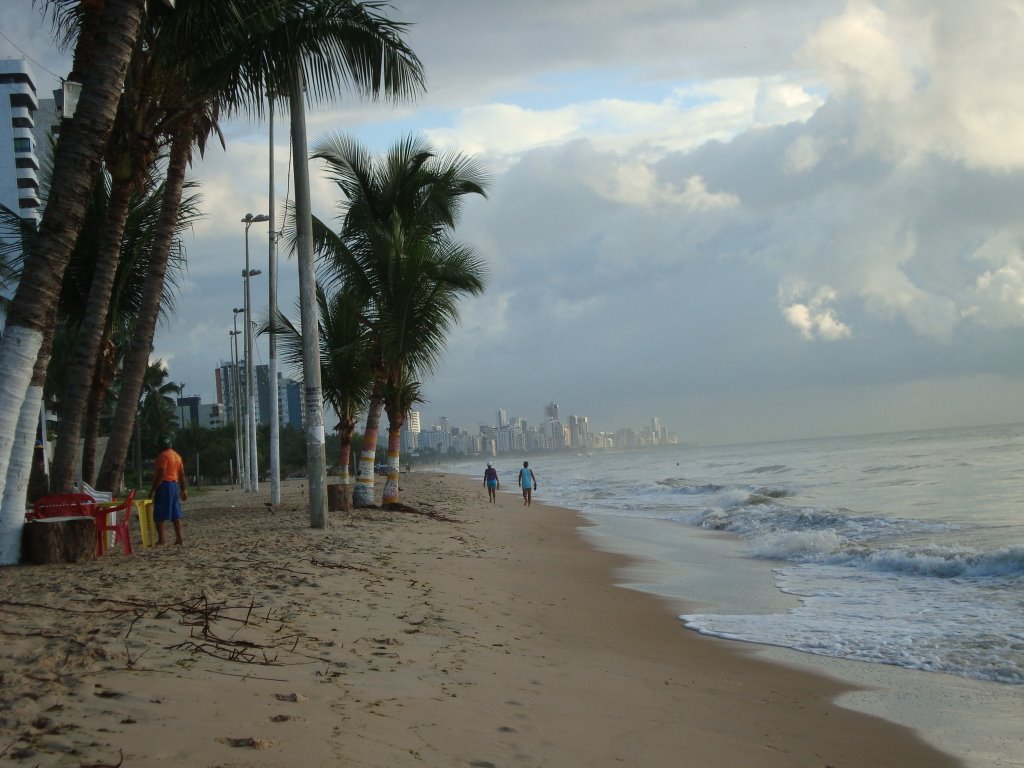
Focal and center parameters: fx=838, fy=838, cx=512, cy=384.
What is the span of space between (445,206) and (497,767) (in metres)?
16.0

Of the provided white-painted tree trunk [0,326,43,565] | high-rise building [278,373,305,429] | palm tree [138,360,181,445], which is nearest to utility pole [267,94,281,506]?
white-painted tree trunk [0,326,43,565]

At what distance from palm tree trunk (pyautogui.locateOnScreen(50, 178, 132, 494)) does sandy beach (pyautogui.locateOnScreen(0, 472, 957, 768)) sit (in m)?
2.05

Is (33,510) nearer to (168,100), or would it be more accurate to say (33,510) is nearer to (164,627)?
(164,627)

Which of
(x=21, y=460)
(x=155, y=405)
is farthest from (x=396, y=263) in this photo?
(x=155, y=405)

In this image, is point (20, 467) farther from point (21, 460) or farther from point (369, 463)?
point (369, 463)

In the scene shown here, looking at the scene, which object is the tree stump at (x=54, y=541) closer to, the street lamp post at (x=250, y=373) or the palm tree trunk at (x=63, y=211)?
the palm tree trunk at (x=63, y=211)

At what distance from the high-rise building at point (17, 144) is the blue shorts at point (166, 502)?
62.0 m

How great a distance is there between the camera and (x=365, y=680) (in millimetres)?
4703

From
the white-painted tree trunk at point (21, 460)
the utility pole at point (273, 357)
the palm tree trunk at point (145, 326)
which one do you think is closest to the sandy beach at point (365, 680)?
the white-painted tree trunk at point (21, 460)

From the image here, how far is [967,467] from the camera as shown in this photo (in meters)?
33.4

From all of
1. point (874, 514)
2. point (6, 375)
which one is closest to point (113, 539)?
point (6, 375)

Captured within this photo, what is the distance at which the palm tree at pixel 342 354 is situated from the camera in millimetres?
17719

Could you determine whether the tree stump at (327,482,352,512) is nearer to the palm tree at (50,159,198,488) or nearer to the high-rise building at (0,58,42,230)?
the palm tree at (50,159,198,488)

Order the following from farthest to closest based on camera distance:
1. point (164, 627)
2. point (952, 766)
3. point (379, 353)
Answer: point (379, 353) < point (164, 627) < point (952, 766)
